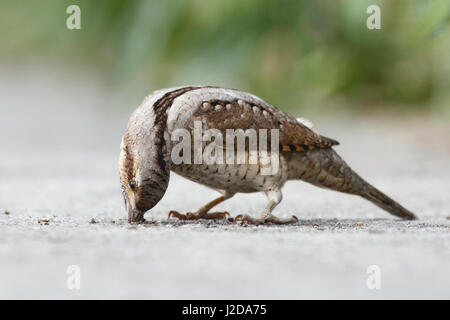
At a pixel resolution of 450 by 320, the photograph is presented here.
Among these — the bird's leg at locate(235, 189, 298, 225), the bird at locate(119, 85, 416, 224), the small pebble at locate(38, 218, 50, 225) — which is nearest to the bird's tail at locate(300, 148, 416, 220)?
the bird at locate(119, 85, 416, 224)

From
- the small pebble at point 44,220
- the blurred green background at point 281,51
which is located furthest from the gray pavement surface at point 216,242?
the blurred green background at point 281,51

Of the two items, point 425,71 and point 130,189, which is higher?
point 425,71

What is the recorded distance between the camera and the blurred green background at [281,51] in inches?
503

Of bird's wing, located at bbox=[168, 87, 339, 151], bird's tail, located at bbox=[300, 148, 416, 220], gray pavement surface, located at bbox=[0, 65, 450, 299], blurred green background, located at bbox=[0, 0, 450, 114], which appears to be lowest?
gray pavement surface, located at bbox=[0, 65, 450, 299]

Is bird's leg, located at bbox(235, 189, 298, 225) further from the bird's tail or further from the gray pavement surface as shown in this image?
the bird's tail

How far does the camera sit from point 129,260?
3209mm

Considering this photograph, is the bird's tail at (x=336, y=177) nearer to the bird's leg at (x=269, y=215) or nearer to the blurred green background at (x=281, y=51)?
the bird's leg at (x=269, y=215)

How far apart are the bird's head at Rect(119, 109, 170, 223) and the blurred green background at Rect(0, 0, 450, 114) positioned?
782 centimetres

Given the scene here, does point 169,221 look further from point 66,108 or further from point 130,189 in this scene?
point 66,108

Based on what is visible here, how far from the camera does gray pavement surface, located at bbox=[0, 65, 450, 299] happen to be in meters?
2.88

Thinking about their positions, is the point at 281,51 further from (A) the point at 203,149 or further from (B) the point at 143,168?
(B) the point at 143,168

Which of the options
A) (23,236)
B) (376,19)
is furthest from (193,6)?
(23,236)

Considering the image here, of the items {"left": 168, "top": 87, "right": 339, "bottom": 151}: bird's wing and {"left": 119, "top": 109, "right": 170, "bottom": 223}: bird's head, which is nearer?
{"left": 119, "top": 109, "right": 170, "bottom": 223}: bird's head

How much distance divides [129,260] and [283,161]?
5.02 ft
